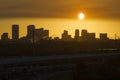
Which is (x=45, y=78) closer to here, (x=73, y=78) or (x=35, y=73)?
(x=73, y=78)

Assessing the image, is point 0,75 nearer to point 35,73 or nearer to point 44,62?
point 35,73

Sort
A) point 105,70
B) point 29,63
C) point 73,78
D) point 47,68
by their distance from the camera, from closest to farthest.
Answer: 1. point 73,78
2. point 105,70
3. point 47,68
4. point 29,63

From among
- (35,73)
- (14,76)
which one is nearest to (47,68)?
(35,73)

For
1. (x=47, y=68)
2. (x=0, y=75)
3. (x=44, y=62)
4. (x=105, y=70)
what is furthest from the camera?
(x=44, y=62)

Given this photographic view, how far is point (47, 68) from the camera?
6925cm

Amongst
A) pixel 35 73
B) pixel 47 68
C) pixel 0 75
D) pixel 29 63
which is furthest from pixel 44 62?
pixel 0 75

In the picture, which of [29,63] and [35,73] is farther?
[29,63]

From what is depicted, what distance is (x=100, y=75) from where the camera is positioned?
5650cm

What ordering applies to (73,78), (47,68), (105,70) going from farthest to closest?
1. (47,68)
2. (105,70)
3. (73,78)

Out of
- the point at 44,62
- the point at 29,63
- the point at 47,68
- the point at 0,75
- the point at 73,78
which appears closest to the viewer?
the point at 73,78

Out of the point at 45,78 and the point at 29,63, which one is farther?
the point at 29,63

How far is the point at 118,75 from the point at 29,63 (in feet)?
81.3

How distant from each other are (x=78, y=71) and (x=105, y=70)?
5392mm

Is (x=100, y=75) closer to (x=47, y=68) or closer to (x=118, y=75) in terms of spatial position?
(x=118, y=75)
